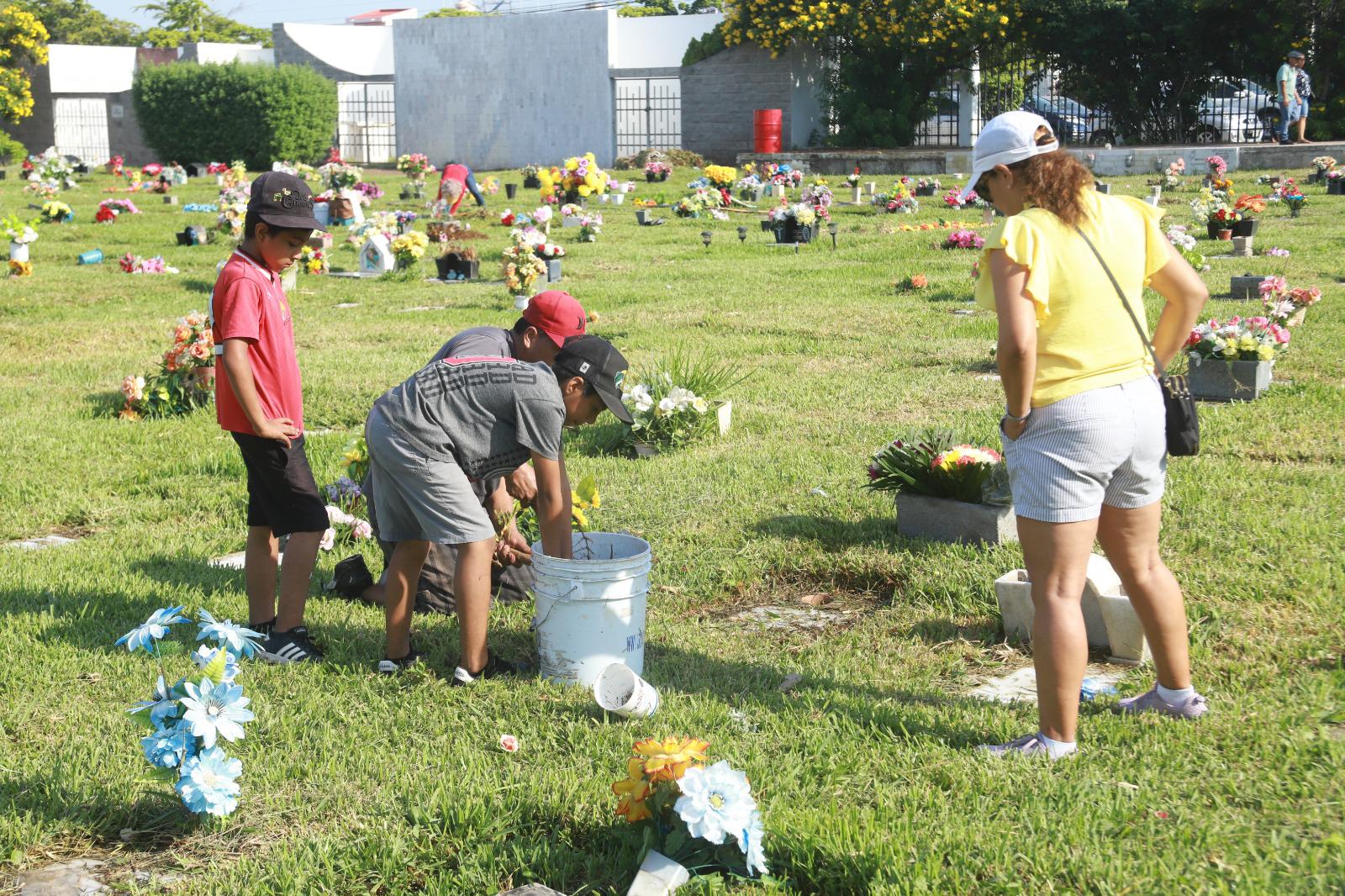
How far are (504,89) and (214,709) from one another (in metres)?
34.0

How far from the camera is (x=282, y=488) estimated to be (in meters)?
4.21

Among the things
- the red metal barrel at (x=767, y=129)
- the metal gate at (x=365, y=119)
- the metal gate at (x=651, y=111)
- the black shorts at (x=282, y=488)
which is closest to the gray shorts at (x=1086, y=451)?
the black shorts at (x=282, y=488)

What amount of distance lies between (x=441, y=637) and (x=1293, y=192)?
52.2 feet

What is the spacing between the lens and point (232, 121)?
107 ft

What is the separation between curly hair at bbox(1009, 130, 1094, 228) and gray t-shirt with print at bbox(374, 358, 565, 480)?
4.86ft

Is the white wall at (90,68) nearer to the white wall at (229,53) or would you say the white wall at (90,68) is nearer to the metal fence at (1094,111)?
the white wall at (229,53)

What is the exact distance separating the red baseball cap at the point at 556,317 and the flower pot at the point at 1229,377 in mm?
4541

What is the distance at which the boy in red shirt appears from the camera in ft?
13.5

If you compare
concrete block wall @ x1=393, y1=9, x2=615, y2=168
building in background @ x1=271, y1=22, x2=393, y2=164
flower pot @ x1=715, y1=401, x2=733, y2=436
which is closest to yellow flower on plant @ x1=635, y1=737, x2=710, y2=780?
flower pot @ x1=715, y1=401, x2=733, y2=436

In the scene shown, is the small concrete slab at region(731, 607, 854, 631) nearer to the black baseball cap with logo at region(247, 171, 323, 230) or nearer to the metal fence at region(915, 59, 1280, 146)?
the black baseball cap with logo at region(247, 171, 323, 230)

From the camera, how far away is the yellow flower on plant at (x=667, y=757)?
2.84m

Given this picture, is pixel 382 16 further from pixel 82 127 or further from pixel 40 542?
pixel 40 542

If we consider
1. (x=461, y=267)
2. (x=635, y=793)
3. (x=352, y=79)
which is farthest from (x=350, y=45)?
(x=635, y=793)

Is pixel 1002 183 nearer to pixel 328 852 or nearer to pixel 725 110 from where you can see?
pixel 328 852
